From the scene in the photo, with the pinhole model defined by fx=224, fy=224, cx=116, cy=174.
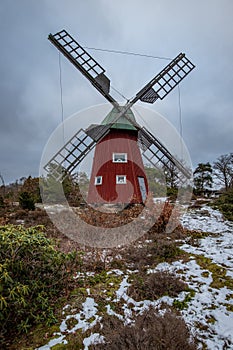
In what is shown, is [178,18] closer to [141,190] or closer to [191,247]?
[141,190]

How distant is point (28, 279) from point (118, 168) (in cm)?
825

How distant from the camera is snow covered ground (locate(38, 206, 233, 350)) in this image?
2.74 metres

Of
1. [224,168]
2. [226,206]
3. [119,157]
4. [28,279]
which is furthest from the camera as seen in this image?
[224,168]

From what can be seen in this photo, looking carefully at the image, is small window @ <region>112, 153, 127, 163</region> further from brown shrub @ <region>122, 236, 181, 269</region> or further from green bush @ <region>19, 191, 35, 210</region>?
brown shrub @ <region>122, 236, 181, 269</region>

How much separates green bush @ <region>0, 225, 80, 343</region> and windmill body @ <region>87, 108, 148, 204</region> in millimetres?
7258

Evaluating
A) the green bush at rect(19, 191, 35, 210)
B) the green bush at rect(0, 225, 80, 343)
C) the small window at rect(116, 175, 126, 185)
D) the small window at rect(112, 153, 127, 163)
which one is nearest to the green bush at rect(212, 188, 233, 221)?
the small window at rect(116, 175, 126, 185)

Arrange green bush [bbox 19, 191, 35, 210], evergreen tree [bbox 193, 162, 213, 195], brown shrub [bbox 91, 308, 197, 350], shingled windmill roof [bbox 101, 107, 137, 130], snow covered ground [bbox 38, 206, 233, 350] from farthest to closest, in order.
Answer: evergreen tree [bbox 193, 162, 213, 195], shingled windmill roof [bbox 101, 107, 137, 130], green bush [bbox 19, 191, 35, 210], snow covered ground [bbox 38, 206, 233, 350], brown shrub [bbox 91, 308, 197, 350]

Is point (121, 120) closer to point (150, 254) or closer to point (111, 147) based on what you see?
point (111, 147)

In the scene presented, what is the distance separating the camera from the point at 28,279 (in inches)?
124

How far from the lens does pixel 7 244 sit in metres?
3.03

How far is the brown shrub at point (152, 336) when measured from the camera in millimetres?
2154

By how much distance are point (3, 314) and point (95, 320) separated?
3.84ft

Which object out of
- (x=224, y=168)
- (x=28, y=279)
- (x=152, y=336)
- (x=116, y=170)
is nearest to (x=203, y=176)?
(x=224, y=168)

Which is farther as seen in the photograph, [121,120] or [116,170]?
[121,120]
